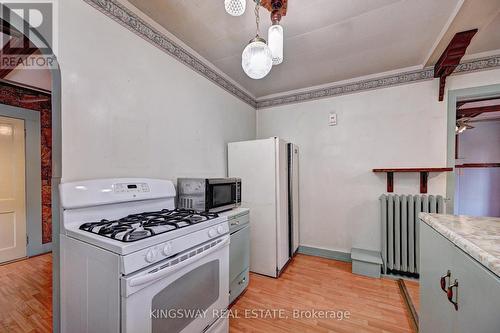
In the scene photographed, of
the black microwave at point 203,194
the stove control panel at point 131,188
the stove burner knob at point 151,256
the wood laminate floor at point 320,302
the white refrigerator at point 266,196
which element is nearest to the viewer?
the stove burner knob at point 151,256

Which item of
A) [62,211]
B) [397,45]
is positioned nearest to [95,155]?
[62,211]

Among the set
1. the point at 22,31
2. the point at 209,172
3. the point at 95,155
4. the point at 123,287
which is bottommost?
the point at 123,287

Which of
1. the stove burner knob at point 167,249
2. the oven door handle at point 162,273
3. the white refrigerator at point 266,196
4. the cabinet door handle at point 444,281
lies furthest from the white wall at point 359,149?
the stove burner knob at point 167,249

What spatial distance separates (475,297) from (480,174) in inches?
195

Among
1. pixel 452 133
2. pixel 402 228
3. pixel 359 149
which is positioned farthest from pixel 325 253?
pixel 452 133

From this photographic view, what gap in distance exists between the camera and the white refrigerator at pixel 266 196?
7.43 ft

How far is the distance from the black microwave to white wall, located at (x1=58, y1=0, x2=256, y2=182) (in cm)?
17

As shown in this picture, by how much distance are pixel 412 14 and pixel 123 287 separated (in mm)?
2509

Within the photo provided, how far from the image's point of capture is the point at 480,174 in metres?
3.95

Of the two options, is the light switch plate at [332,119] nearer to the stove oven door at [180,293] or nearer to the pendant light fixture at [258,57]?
the pendant light fixture at [258,57]

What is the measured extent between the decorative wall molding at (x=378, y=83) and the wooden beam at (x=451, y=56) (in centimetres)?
13

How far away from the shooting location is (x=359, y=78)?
2615mm

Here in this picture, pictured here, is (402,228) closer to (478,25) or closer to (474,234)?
(474,234)

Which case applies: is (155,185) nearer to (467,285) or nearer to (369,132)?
(467,285)
